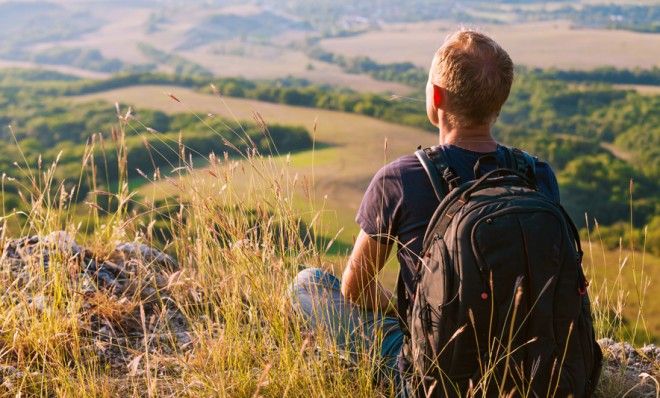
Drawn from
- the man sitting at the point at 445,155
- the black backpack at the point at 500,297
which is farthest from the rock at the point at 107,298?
the black backpack at the point at 500,297

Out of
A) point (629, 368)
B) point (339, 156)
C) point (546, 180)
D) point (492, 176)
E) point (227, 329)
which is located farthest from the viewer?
point (339, 156)

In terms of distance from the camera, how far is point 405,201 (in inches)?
77.8

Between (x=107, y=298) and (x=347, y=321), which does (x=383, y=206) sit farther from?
(x=107, y=298)

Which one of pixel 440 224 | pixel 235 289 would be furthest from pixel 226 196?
pixel 440 224

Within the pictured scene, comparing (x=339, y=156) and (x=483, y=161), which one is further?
(x=339, y=156)

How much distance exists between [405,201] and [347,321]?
22.0 inches

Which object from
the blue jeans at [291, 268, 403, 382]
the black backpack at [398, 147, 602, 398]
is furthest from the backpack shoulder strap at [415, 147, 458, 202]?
the blue jeans at [291, 268, 403, 382]

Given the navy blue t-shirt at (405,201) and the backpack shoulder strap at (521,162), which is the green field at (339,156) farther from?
the backpack shoulder strap at (521,162)

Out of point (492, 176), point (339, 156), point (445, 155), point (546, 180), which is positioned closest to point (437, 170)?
point (445, 155)

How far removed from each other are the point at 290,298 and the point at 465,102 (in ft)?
2.84

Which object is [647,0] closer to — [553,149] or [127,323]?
[553,149]

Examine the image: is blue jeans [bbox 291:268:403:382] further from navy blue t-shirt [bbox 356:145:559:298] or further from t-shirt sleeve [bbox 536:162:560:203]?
t-shirt sleeve [bbox 536:162:560:203]

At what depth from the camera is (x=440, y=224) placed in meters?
1.82

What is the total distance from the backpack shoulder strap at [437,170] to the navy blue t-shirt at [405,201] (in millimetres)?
30
